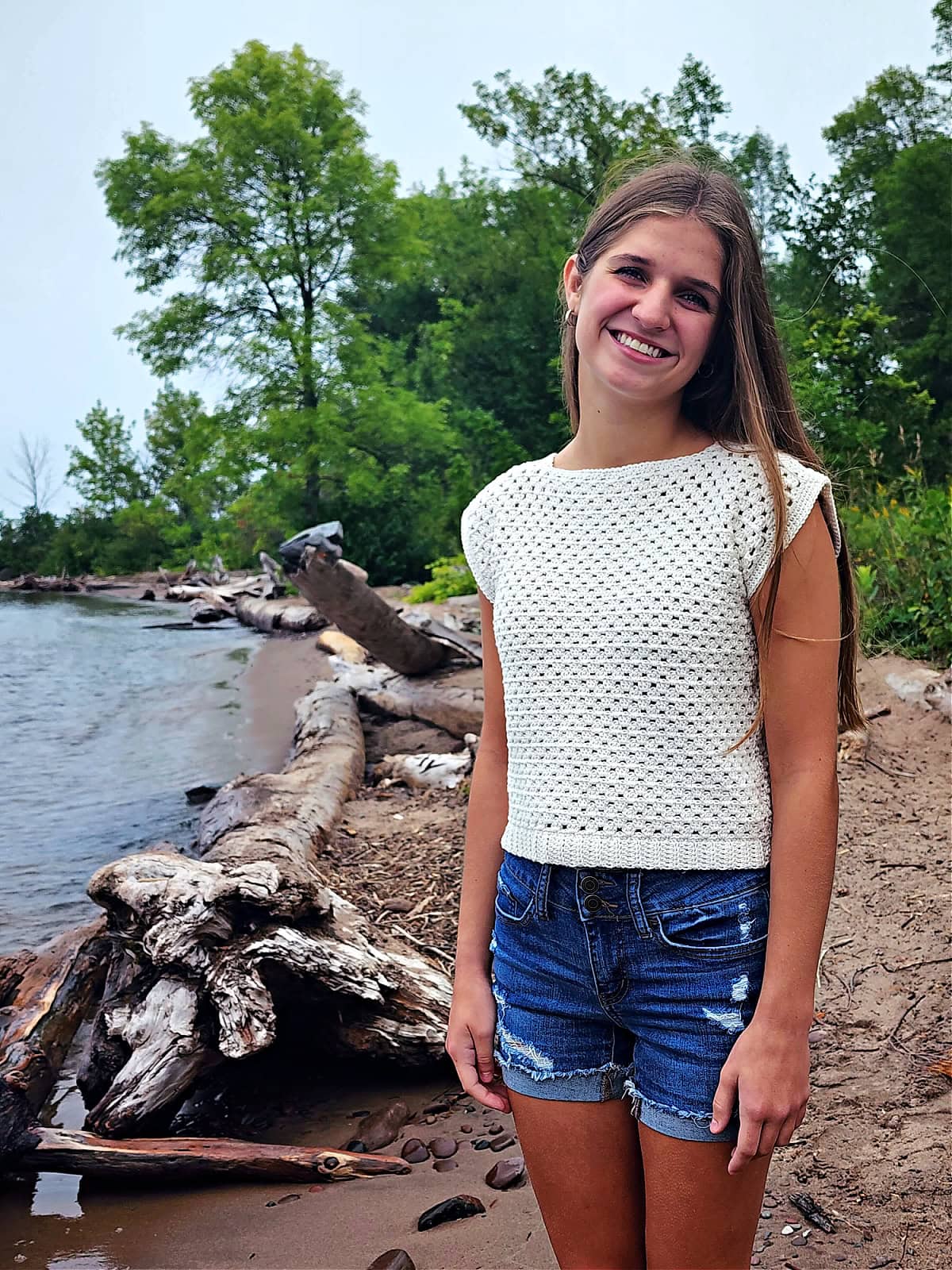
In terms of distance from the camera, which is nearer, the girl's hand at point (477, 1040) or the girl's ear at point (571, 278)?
the girl's hand at point (477, 1040)

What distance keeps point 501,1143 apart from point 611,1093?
1394 mm

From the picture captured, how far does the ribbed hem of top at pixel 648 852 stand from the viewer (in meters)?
1.60

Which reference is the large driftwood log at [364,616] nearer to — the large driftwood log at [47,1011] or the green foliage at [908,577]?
the green foliage at [908,577]

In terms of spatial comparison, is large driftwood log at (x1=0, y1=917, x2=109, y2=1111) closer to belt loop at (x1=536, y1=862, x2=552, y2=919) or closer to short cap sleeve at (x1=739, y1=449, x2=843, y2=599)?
belt loop at (x1=536, y1=862, x2=552, y2=919)

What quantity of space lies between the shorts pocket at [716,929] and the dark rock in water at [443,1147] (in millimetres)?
1652

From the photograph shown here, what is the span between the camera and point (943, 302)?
62.2 feet

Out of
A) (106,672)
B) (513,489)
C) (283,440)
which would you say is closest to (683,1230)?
(513,489)

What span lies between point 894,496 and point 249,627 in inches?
484

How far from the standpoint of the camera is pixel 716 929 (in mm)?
1582

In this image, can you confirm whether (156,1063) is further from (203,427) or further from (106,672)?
(203,427)

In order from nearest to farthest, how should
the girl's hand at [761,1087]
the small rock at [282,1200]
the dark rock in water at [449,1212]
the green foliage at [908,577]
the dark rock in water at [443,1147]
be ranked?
the girl's hand at [761,1087] < the dark rock in water at [449,1212] < the small rock at [282,1200] < the dark rock in water at [443,1147] < the green foliage at [908,577]

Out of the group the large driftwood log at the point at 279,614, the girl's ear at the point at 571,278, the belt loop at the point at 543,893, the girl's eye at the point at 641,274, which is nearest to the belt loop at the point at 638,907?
the belt loop at the point at 543,893

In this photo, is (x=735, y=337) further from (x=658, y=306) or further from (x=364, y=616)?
(x=364, y=616)

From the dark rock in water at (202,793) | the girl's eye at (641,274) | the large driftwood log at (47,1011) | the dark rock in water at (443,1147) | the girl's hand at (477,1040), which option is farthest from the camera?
the dark rock in water at (202,793)
